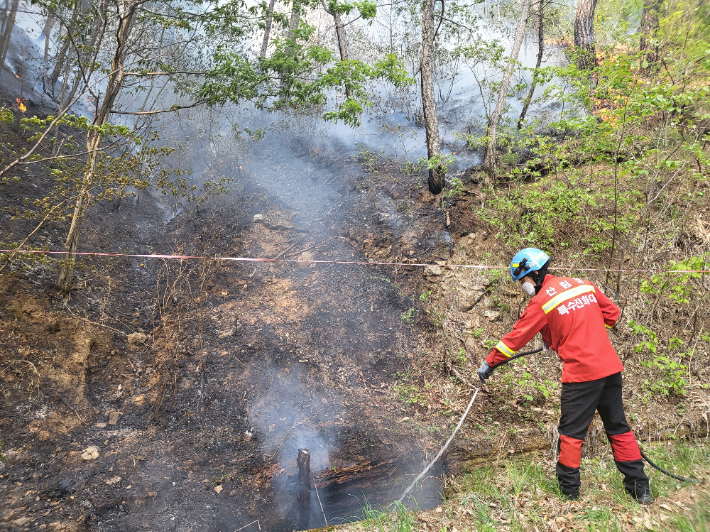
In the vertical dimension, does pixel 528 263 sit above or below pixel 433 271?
above

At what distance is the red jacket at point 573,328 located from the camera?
3.19 metres

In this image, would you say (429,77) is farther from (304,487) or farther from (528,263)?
(304,487)

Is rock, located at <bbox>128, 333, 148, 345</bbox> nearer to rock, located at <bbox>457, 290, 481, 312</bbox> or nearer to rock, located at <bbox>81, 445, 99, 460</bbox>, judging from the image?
rock, located at <bbox>81, 445, 99, 460</bbox>

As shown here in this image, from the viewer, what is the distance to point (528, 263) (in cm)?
352

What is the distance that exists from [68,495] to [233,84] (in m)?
5.94

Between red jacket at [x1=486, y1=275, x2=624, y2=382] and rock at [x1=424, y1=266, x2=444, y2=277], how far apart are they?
14.1 feet

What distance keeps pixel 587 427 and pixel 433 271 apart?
4754mm

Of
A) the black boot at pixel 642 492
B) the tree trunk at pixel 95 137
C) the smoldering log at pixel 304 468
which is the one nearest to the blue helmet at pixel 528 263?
the black boot at pixel 642 492

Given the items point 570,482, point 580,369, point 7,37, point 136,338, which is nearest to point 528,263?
point 580,369

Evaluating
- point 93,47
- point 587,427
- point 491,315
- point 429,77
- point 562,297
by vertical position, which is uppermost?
point 429,77

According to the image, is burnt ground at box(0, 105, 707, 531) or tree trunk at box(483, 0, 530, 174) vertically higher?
tree trunk at box(483, 0, 530, 174)

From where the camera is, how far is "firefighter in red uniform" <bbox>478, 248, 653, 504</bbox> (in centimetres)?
320

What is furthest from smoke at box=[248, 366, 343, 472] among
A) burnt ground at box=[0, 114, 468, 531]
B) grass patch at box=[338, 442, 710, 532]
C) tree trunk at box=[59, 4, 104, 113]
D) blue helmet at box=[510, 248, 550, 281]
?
tree trunk at box=[59, 4, 104, 113]

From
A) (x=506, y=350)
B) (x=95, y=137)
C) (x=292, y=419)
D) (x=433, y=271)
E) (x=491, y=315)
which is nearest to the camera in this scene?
(x=506, y=350)
